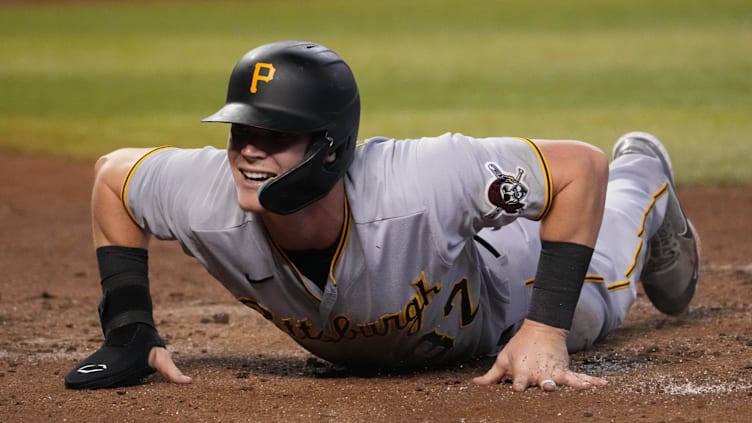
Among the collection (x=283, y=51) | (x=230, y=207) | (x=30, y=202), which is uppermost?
(x=283, y=51)

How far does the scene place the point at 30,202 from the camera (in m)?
7.52

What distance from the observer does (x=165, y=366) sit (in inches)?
131

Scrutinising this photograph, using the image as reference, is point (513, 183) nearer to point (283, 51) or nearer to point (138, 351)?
point (283, 51)

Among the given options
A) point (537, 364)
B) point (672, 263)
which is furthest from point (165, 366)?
point (672, 263)

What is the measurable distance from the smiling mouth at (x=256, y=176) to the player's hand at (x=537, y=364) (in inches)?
33.2

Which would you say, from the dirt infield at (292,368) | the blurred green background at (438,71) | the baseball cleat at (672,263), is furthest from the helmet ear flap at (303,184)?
the blurred green background at (438,71)

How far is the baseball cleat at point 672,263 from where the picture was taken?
4.12 metres

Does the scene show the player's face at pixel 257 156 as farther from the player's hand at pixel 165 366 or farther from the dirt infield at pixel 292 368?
the player's hand at pixel 165 366

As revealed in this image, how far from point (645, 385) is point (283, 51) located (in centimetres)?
135

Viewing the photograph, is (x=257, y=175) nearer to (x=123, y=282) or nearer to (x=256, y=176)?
(x=256, y=176)

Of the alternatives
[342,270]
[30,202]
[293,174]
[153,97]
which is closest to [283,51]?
[293,174]

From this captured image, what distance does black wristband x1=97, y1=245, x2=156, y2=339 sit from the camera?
335cm

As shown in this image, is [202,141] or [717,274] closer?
[717,274]

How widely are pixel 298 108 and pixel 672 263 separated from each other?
1.84 m
